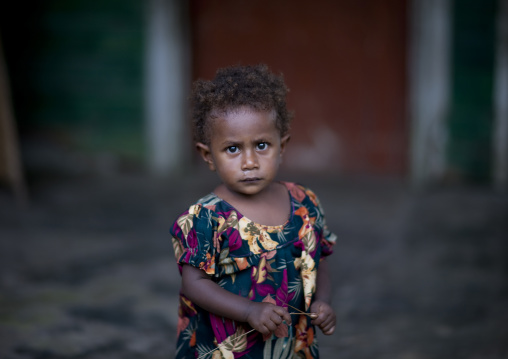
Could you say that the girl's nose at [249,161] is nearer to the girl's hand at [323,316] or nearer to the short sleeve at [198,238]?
the short sleeve at [198,238]

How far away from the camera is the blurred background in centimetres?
Result: 370

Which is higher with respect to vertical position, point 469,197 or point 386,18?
point 386,18

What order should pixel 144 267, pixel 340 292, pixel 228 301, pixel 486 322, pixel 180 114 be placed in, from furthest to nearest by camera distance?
1. pixel 180 114
2. pixel 144 267
3. pixel 340 292
4. pixel 486 322
5. pixel 228 301

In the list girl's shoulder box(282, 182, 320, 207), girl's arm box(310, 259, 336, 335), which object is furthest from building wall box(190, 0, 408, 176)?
girl's arm box(310, 259, 336, 335)

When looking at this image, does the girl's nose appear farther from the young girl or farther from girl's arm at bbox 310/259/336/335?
girl's arm at bbox 310/259/336/335

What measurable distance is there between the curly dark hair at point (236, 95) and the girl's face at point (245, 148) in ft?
0.08

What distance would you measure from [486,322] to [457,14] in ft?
10.6

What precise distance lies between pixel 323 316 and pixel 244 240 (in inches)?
12.3

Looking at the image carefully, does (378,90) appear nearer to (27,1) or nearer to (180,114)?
(180,114)

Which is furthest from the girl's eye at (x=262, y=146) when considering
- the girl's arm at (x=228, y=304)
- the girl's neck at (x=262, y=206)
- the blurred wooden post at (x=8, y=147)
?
the blurred wooden post at (x=8, y=147)

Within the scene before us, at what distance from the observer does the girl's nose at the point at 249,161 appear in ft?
5.57

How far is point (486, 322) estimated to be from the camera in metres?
2.86

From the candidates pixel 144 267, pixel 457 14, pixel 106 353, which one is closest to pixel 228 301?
pixel 106 353

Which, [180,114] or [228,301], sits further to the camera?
[180,114]
